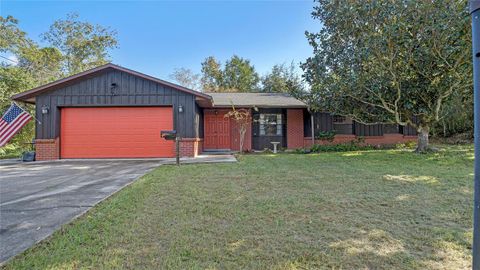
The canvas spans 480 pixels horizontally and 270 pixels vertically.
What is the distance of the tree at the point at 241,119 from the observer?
1255 cm

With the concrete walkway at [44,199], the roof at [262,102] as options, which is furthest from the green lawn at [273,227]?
the roof at [262,102]

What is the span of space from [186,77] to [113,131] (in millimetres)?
22776

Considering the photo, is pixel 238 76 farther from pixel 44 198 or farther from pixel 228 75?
pixel 44 198

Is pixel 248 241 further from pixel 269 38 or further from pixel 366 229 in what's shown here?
pixel 269 38

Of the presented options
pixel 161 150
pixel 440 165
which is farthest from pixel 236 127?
pixel 440 165

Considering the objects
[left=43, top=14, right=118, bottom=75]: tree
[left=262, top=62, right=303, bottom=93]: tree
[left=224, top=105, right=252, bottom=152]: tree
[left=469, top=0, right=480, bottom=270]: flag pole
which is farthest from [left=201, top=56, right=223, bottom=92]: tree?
[left=469, top=0, right=480, bottom=270]: flag pole

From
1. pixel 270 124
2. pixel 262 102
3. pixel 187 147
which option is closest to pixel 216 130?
pixel 262 102

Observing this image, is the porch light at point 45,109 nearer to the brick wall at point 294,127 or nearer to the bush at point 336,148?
the brick wall at point 294,127

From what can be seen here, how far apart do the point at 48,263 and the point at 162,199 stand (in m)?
2.05

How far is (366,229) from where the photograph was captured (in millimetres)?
2986

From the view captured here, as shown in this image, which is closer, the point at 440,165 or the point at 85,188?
the point at 85,188

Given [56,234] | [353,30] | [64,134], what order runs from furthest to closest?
[64,134] < [353,30] < [56,234]

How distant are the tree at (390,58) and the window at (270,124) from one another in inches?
137

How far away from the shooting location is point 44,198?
4555 mm
